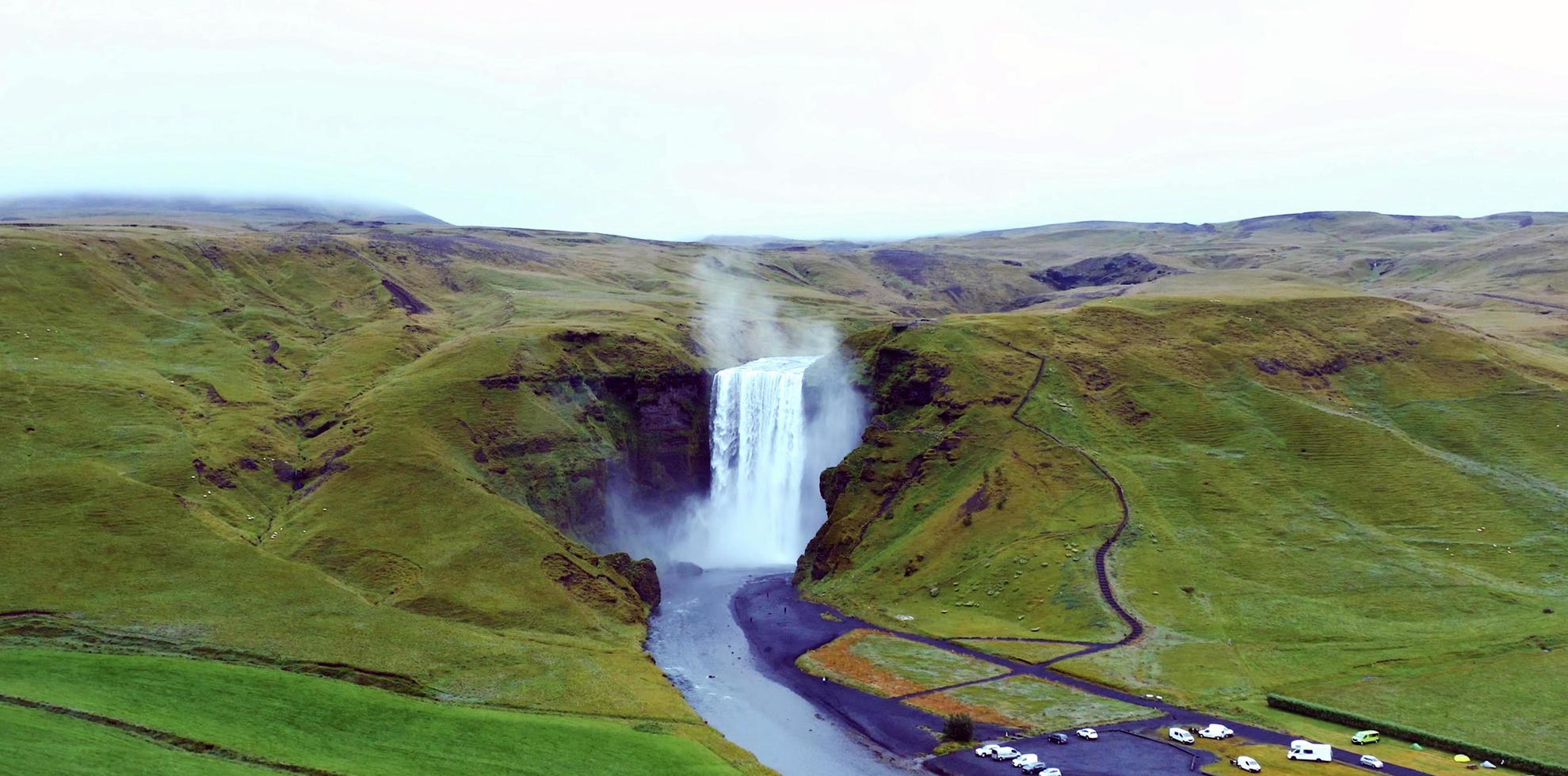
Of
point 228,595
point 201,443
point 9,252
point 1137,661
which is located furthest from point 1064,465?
point 9,252

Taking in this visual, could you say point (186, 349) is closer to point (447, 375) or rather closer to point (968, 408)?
point (447, 375)

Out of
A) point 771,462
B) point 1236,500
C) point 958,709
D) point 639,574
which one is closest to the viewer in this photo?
point 958,709

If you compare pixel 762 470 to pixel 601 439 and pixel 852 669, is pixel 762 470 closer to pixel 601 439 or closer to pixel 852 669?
pixel 601 439

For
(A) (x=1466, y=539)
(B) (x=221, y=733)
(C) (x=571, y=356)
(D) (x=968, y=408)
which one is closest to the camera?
(B) (x=221, y=733)

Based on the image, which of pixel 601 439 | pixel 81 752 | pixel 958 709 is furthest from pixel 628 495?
pixel 81 752

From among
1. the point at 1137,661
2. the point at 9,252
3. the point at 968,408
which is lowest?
the point at 1137,661

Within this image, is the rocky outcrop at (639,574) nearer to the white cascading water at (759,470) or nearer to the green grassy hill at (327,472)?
the green grassy hill at (327,472)

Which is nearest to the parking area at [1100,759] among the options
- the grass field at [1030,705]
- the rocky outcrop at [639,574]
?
the grass field at [1030,705]
